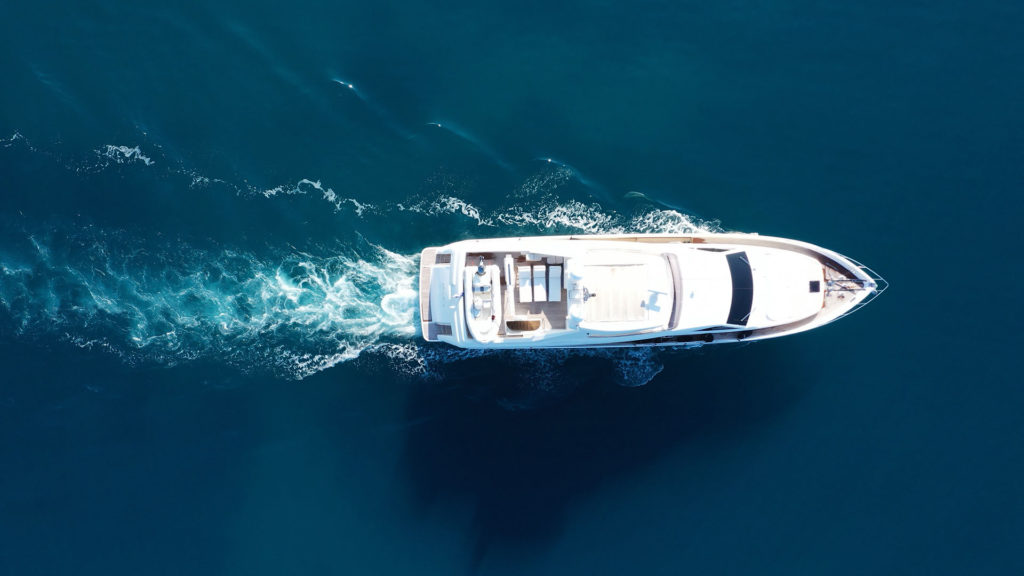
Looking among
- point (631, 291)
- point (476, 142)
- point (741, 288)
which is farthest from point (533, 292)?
point (476, 142)

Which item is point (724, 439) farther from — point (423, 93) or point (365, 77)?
point (365, 77)

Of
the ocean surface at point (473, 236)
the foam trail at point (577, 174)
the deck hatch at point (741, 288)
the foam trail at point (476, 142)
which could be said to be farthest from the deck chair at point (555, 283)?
the deck hatch at point (741, 288)

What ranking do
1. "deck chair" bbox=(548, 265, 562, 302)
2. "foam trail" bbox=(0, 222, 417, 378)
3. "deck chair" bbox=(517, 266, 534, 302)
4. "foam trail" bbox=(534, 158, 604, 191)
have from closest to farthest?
"deck chair" bbox=(548, 265, 562, 302), "deck chair" bbox=(517, 266, 534, 302), "foam trail" bbox=(0, 222, 417, 378), "foam trail" bbox=(534, 158, 604, 191)

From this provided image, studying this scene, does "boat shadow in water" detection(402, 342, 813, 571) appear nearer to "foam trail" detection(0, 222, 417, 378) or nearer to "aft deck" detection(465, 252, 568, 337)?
"aft deck" detection(465, 252, 568, 337)

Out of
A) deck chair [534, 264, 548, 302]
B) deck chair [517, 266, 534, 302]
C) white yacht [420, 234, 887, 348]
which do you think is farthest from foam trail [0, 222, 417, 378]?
deck chair [534, 264, 548, 302]

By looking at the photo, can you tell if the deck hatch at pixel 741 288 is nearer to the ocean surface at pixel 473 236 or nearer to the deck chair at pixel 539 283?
the ocean surface at pixel 473 236

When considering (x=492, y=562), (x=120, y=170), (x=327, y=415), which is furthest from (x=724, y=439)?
(x=120, y=170)

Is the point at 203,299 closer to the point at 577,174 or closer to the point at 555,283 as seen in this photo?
the point at 555,283

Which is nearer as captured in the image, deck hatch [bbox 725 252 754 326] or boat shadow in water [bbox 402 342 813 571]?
deck hatch [bbox 725 252 754 326]
